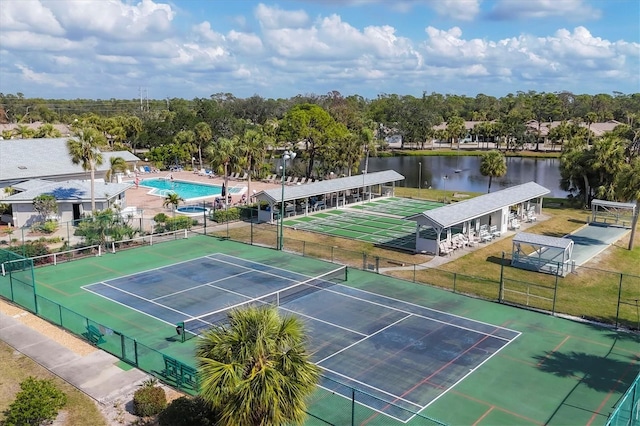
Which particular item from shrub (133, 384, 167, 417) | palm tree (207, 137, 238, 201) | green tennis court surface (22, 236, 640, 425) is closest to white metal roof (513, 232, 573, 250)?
green tennis court surface (22, 236, 640, 425)

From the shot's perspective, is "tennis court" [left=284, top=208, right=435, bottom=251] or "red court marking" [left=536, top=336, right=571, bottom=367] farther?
"tennis court" [left=284, top=208, right=435, bottom=251]

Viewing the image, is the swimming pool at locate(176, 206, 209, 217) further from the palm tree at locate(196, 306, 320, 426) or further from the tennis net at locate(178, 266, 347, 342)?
the palm tree at locate(196, 306, 320, 426)

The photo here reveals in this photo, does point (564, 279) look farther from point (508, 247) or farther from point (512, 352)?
point (512, 352)

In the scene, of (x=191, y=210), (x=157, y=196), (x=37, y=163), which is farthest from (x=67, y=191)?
(x=157, y=196)

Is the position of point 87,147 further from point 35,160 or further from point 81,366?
point 81,366

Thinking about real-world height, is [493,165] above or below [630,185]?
below

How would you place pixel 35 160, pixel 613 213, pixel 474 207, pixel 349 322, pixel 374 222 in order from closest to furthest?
pixel 349 322 < pixel 474 207 < pixel 374 222 < pixel 613 213 < pixel 35 160

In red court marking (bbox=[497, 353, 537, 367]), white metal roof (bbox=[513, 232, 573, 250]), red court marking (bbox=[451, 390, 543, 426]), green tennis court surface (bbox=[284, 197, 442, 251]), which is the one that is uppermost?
white metal roof (bbox=[513, 232, 573, 250])
